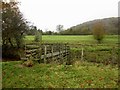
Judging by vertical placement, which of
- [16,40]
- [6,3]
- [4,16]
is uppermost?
[6,3]

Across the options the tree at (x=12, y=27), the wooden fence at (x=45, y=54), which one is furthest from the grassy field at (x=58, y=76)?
the tree at (x=12, y=27)

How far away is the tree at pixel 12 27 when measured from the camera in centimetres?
2852

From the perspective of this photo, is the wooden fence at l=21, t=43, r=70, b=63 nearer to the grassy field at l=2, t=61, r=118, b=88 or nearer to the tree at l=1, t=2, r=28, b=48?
the grassy field at l=2, t=61, r=118, b=88

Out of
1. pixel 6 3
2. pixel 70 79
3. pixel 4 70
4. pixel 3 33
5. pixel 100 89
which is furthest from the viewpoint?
pixel 6 3

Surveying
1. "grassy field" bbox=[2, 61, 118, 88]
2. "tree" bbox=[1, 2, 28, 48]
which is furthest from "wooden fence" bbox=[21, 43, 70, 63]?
"tree" bbox=[1, 2, 28, 48]

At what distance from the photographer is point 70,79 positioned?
47.6 feet

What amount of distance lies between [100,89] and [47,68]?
392cm

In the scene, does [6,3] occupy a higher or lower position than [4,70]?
higher

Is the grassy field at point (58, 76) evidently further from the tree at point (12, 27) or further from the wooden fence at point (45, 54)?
the tree at point (12, 27)

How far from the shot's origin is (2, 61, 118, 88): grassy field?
1399 cm

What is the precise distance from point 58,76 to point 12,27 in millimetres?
15166

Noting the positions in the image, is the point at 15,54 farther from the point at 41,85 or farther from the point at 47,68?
the point at 41,85

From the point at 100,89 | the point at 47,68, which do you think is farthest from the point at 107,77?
the point at 47,68

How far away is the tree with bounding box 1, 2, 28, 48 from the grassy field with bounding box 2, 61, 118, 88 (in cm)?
1209
